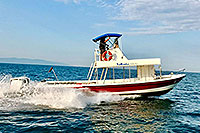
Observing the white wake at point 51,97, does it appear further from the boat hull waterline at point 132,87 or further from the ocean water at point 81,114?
the boat hull waterline at point 132,87

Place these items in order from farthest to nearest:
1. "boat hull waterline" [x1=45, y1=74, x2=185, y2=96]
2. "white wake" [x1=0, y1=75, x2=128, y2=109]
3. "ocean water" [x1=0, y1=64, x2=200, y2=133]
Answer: "boat hull waterline" [x1=45, y1=74, x2=185, y2=96] → "white wake" [x1=0, y1=75, x2=128, y2=109] → "ocean water" [x1=0, y1=64, x2=200, y2=133]

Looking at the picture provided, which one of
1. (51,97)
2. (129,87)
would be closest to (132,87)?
(129,87)

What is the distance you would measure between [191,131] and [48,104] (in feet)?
29.1

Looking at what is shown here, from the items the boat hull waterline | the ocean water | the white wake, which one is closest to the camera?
the ocean water

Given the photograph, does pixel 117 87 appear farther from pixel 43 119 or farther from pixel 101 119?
pixel 43 119

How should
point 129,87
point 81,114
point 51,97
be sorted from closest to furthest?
1. point 81,114
2. point 51,97
3. point 129,87

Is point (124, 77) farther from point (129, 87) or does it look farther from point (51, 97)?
point (51, 97)

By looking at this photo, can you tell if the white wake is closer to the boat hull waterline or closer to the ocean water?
the ocean water

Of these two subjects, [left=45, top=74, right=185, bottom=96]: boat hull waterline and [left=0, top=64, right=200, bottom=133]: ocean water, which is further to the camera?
[left=45, top=74, right=185, bottom=96]: boat hull waterline

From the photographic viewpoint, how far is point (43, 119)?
351 inches

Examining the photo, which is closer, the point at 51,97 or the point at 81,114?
the point at 81,114

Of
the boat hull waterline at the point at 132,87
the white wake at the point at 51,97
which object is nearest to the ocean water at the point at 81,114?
the white wake at the point at 51,97

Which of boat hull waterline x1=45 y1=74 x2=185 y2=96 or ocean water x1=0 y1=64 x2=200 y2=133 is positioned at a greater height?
boat hull waterline x1=45 y1=74 x2=185 y2=96

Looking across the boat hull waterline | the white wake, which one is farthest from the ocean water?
the boat hull waterline
